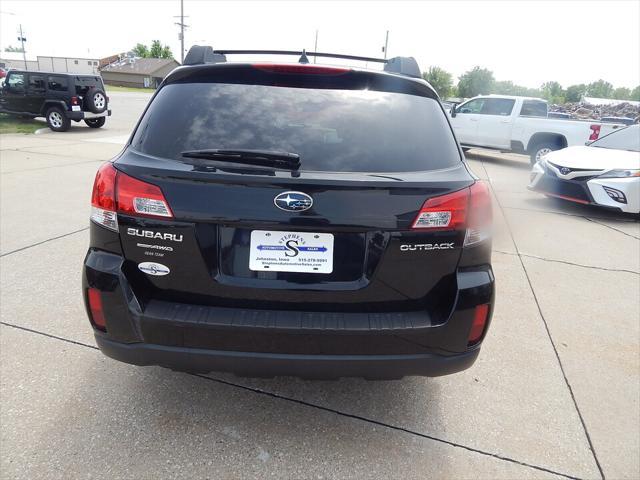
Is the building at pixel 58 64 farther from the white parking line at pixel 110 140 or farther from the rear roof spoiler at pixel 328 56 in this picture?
the rear roof spoiler at pixel 328 56

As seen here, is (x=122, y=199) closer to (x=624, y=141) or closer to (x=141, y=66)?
(x=624, y=141)

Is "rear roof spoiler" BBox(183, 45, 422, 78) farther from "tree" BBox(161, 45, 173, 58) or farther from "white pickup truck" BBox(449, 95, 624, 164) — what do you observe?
"tree" BBox(161, 45, 173, 58)

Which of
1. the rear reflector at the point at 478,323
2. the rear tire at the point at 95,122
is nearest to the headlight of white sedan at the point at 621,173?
the rear reflector at the point at 478,323

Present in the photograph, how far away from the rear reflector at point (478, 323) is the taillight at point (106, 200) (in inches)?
64.7

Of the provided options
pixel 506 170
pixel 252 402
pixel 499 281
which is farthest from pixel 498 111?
pixel 252 402

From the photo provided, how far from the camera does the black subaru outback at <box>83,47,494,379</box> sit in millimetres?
1943

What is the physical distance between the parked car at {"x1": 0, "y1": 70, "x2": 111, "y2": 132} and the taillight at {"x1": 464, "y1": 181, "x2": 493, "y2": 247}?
16.1m

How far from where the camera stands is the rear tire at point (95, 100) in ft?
50.9

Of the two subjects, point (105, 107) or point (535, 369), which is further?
point (105, 107)

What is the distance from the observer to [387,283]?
200 centimetres

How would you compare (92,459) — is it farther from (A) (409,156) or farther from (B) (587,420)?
(B) (587,420)

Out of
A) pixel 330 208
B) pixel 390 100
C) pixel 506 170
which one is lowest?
pixel 506 170

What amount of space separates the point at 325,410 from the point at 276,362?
2.29ft

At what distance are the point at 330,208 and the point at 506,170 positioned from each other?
12334mm
